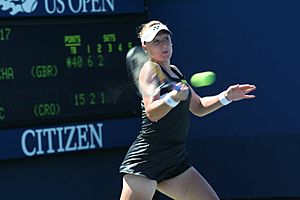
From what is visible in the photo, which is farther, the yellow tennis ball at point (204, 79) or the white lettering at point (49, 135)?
the white lettering at point (49, 135)

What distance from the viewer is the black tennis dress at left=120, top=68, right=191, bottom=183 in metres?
4.94

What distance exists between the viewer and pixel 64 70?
6707mm

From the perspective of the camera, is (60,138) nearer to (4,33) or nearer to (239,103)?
(4,33)

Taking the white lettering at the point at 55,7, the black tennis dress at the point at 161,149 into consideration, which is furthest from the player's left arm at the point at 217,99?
the white lettering at the point at 55,7

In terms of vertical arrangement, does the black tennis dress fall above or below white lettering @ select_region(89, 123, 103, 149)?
above

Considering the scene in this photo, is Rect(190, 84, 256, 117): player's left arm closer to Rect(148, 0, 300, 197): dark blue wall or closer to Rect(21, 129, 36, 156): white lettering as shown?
Rect(21, 129, 36, 156): white lettering

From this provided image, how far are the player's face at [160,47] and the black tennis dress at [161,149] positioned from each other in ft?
0.68

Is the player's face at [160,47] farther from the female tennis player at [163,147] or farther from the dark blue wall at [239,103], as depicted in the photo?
the dark blue wall at [239,103]

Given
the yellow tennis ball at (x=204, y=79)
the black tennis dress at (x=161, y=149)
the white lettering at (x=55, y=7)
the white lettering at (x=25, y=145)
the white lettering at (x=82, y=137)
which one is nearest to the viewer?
the yellow tennis ball at (x=204, y=79)

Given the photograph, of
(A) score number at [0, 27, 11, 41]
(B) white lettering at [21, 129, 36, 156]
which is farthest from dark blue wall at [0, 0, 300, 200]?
(A) score number at [0, 27, 11, 41]

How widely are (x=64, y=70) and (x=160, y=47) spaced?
2.03m

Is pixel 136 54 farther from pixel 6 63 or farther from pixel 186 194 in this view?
pixel 6 63

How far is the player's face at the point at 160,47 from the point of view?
15.9ft

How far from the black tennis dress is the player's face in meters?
0.21
